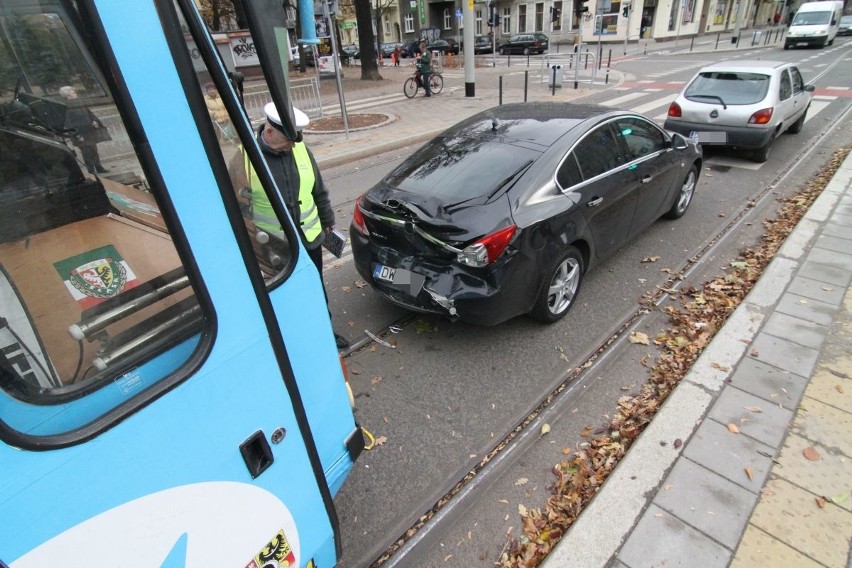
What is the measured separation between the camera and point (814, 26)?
28094mm

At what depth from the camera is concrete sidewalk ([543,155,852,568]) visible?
7.77 ft

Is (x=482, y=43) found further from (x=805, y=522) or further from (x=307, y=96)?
(x=805, y=522)

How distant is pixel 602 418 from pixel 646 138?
326 cm

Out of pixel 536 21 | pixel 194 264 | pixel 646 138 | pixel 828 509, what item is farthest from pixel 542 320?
pixel 536 21

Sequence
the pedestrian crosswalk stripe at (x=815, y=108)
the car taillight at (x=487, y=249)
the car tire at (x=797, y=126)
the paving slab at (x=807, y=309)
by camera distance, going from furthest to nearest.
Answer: the pedestrian crosswalk stripe at (x=815, y=108) → the car tire at (x=797, y=126) → the paving slab at (x=807, y=309) → the car taillight at (x=487, y=249)

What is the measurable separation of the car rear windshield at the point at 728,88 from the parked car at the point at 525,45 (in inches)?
1289

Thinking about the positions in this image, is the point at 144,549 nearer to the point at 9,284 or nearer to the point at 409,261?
the point at 9,284

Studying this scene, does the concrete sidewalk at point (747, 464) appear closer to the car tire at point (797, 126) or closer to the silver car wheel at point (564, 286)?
the silver car wheel at point (564, 286)

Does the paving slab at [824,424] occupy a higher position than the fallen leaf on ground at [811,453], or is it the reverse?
the fallen leaf on ground at [811,453]

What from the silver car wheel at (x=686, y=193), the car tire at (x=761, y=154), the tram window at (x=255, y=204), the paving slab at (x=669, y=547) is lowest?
the car tire at (x=761, y=154)

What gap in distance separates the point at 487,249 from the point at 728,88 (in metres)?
7.81

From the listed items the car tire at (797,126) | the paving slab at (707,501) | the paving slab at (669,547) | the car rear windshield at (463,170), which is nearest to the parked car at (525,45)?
the car tire at (797,126)

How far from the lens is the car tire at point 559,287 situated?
12.7 ft

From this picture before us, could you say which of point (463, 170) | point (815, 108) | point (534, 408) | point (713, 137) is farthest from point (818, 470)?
point (815, 108)
